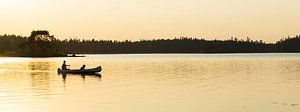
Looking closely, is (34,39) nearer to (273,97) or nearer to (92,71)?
(92,71)

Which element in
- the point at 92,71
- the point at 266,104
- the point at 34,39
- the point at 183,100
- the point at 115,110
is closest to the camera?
the point at 115,110

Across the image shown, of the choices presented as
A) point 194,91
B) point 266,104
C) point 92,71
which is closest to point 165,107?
point 266,104

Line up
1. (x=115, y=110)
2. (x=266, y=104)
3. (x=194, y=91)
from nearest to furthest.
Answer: (x=115, y=110)
(x=266, y=104)
(x=194, y=91)

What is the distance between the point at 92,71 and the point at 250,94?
36750 millimetres

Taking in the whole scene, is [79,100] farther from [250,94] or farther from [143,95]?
[250,94]

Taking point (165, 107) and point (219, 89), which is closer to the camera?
point (165, 107)

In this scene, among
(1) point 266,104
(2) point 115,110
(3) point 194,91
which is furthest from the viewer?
(3) point 194,91

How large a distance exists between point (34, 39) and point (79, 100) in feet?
531

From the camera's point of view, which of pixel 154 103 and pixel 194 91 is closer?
pixel 154 103

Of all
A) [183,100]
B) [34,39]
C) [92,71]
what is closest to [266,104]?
[183,100]

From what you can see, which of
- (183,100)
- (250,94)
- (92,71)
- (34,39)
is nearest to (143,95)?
(183,100)

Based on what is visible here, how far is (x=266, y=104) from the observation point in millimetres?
32625

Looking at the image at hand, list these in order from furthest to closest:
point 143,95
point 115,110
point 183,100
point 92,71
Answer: point 92,71
point 143,95
point 183,100
point 115,110

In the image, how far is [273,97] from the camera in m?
37.0
